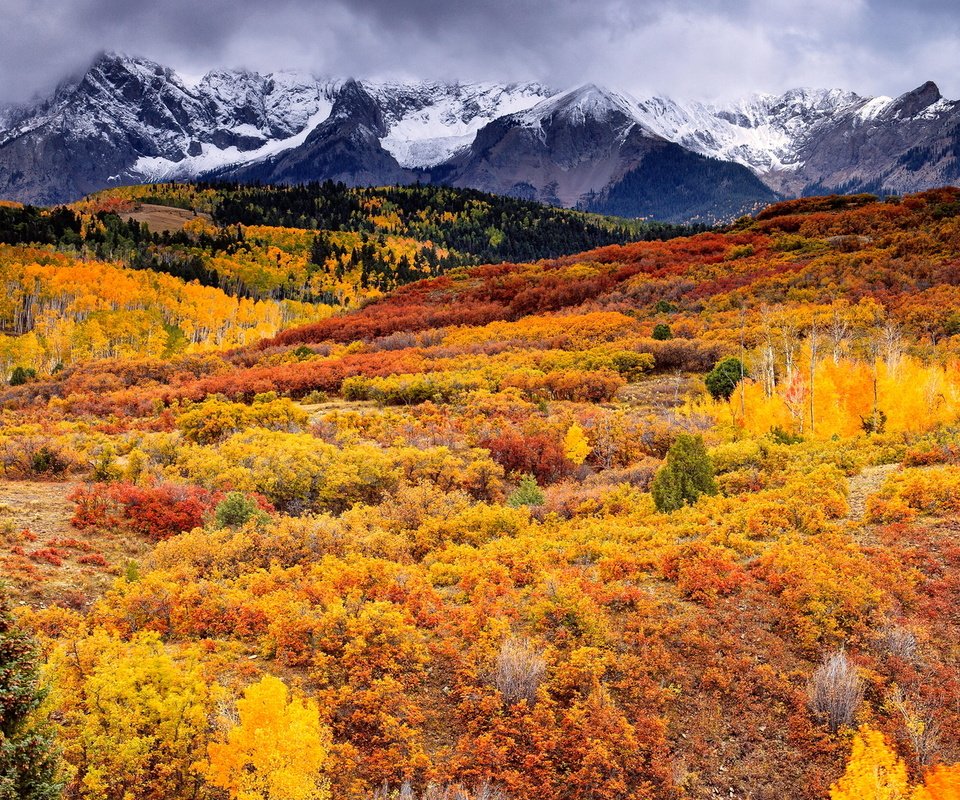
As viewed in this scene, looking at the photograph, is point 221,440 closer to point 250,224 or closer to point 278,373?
point 278,373

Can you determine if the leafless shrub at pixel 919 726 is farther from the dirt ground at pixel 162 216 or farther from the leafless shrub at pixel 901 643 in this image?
the dirt ground at pixel 162 216

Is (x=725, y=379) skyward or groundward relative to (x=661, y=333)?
groundward

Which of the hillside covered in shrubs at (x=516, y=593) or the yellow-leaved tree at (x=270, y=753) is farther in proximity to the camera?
the hillside covered in shrubs at (x=516, y=593)

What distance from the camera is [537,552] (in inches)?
414

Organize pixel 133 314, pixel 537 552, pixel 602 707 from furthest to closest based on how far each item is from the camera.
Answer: pixel 133 314
pixel 537 552
pixel 602 707

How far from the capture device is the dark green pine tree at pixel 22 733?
4.58 meters

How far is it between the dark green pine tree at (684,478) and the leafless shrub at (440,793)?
790 cm

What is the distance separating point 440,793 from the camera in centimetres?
574

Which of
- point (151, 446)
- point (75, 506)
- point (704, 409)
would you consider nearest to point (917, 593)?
point (704, 409)

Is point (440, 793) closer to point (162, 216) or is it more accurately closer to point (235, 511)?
point (235, 511)

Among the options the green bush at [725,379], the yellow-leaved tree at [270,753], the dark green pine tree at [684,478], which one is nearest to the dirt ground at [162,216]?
the green bush at [725,379]

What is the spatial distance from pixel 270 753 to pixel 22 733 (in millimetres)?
1790

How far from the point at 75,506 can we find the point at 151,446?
4900 mm

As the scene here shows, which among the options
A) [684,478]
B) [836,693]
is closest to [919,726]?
[836,693]
